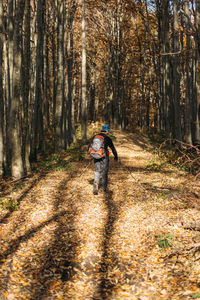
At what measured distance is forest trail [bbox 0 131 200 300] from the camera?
459cm

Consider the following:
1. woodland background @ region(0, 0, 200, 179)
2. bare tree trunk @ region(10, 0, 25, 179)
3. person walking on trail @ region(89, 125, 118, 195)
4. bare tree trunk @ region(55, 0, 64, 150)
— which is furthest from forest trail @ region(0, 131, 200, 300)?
bare tree trunk @ region(55, 0, 64, 150)

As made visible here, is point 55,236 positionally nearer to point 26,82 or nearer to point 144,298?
point 144,298

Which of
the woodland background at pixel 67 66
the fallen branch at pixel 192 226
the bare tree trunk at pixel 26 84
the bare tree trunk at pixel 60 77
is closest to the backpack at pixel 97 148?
the fallen branch at pixel 192 226

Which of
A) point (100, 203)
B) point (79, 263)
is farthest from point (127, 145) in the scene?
point (79, 263)

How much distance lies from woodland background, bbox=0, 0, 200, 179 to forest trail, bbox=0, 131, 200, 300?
381 centimetres

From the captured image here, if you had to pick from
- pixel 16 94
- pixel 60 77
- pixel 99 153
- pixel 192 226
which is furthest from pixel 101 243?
pixel 60 77

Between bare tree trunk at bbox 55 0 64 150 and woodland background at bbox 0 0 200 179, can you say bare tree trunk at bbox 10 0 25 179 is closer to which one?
woodland background at bbox 0 0 200 179

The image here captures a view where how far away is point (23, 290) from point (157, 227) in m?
3.35

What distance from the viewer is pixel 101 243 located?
19.9ft

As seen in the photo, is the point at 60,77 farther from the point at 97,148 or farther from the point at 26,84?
the point at 97,148

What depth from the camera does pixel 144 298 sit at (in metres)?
4.36

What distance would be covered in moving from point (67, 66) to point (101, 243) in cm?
1584

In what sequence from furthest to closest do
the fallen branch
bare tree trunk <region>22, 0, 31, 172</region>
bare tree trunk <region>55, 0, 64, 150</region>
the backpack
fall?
bare tree trunk <region>55, 0, 64, 150</region> < bare tree trunk <region>22, 0, 31, 172</region> < the backpack < the fallen branch

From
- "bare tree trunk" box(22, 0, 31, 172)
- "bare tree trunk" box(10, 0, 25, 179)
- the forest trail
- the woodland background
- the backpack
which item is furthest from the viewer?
"bare tree trunk" box(22, 0, 31, 172)
